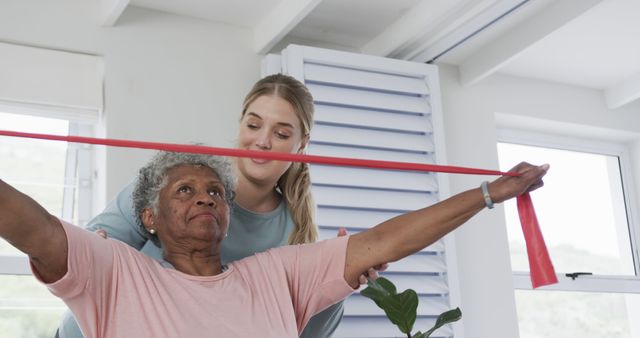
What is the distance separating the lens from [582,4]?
126 inches

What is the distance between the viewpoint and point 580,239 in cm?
430

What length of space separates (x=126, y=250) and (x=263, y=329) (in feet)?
1.06

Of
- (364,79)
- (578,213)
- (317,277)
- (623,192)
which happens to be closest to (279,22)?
(364,79)

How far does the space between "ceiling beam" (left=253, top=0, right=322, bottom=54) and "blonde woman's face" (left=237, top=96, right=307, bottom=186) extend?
1050 millimetres

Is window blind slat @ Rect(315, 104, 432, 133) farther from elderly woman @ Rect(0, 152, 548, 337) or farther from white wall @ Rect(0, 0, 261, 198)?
elderly woman @ Rect(0, 152, 548, 337)

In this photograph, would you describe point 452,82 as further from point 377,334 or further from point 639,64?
point 377,334

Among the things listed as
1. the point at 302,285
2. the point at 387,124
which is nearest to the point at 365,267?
the point at 302,285

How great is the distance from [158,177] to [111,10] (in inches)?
56.7

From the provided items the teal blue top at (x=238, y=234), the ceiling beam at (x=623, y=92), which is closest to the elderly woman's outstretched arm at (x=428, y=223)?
the teal blue top at (x=238, y=234)

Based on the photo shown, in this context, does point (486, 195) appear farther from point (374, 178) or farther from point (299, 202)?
point (374, 178)

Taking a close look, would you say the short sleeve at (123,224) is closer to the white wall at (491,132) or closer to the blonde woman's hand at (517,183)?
the blonde woman's hand at (517,183)

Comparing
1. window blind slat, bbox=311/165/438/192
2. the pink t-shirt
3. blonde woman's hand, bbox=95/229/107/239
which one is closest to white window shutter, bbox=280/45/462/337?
window blind slat, bbox=311/165/438/192

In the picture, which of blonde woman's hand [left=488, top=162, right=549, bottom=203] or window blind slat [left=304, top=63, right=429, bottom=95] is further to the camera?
window blind slat [left=304, top=63, right=429, bottom=95]

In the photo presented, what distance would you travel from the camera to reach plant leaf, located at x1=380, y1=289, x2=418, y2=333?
1771 millimetres
